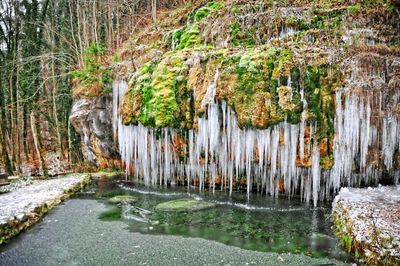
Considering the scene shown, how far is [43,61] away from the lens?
1970 cm

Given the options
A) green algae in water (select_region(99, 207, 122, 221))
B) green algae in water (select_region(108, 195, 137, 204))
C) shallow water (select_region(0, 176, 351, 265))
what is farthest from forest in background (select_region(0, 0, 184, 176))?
shallow water (select_region(0, 176, 351, 265))

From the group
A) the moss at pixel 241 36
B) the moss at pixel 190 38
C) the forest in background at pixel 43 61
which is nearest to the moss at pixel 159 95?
the moss at pixel 190 38

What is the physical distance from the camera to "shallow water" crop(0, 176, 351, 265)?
6.42 metres

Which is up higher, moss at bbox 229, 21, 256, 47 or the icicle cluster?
moss at bbox 229, 21, 256, 47

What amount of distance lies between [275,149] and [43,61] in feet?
51.6

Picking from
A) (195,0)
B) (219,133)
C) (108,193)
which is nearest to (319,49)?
(219,133)

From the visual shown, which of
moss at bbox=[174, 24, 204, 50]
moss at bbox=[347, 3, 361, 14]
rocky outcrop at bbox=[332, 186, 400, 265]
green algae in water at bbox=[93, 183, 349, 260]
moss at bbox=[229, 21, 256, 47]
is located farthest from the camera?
moss at bbox=[174, 24, 204, 50]

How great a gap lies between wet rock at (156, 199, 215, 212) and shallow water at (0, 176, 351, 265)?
28 centimetres

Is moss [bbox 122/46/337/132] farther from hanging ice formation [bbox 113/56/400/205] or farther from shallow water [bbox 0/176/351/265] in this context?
shallow water [bbox 0/176/351/265]

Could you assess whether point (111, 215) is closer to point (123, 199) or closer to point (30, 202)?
point (123, 199)

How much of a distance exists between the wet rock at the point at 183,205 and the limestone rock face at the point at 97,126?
7.09 m

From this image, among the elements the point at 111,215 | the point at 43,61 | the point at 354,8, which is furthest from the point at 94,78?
the point at 354,8

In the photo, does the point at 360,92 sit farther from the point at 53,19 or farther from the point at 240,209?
the point at 53,19

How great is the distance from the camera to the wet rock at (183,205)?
9805mm
